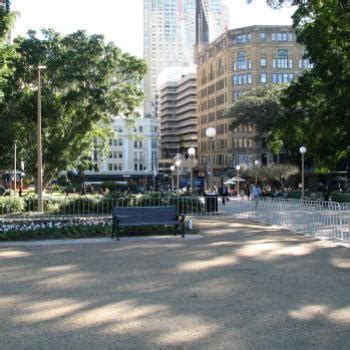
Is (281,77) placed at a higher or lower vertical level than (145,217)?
higher

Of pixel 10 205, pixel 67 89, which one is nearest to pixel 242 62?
pixel 67 89

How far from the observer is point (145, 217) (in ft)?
51.8

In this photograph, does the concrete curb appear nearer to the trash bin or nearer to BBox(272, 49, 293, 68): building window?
the trash bin

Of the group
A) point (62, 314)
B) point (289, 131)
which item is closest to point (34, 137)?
point (289, 131)

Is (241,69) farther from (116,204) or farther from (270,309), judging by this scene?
(270,309)

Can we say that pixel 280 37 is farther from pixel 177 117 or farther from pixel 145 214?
pixel 145 214

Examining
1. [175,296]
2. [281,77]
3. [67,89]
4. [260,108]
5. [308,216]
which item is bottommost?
[175,296]

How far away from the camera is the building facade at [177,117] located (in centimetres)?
15075

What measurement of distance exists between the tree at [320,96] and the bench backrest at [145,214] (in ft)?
26.5

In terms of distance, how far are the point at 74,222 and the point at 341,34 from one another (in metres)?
10.5

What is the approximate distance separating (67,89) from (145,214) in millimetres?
20917

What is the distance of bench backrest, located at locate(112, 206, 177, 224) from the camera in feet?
51.2

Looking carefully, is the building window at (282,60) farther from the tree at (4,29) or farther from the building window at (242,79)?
the tree at (4,29)

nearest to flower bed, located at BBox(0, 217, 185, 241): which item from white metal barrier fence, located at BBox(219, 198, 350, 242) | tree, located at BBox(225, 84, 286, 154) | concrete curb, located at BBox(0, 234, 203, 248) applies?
concrete curb, located at BBox(0, 234, 203, 248)
